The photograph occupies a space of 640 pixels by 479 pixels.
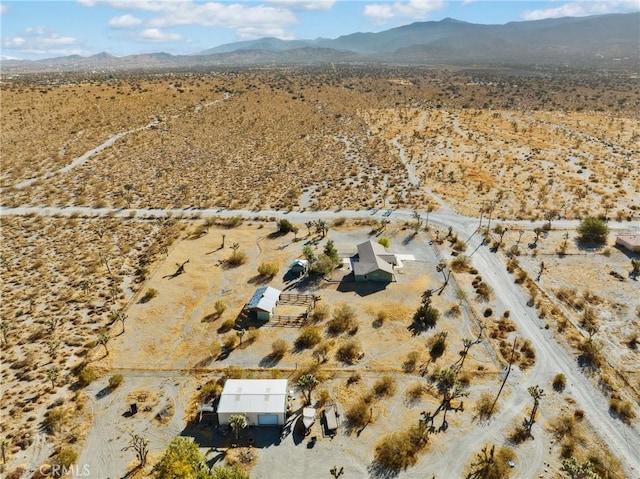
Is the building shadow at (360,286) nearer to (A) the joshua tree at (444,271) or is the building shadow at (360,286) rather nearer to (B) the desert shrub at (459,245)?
(A) the joshua tree at (444,271)

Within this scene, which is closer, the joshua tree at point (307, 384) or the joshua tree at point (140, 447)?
the joshua tree at point (140, 447)

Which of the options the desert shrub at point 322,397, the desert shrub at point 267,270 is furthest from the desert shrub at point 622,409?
the desert shrub at point 267,270

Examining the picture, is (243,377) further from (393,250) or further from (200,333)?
(393,250)

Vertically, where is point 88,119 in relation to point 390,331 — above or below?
above

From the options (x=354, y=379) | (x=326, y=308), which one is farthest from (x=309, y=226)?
(x=354, y=379)

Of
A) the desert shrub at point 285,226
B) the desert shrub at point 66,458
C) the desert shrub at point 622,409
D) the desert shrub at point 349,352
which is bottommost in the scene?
the desert shrub at point 622,409

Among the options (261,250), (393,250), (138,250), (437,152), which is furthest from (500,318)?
(437,152)
